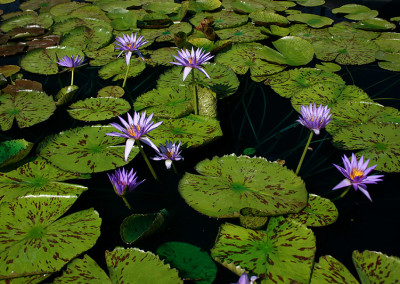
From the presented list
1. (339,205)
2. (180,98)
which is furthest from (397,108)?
(180,98)

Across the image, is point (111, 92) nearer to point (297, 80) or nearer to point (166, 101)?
point (166, 101)

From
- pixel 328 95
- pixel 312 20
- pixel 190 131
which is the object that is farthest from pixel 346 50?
pixel 190 131

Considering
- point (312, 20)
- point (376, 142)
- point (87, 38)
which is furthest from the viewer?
point (312, 20)

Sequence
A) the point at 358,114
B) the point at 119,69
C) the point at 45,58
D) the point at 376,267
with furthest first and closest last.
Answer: the point at 45,58
the point at 119,69
the point at 358,114
the point at 376,267

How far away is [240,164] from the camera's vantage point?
5.88 feet

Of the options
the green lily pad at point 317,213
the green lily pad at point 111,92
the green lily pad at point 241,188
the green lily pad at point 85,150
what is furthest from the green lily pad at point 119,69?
the green lily pad at point 317,213

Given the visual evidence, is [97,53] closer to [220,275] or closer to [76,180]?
[76,180]

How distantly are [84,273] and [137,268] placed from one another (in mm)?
236

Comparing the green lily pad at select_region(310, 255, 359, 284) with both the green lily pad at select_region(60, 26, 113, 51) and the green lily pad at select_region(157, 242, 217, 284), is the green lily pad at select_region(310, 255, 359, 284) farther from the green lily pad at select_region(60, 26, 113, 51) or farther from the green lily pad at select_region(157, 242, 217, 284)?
the green lily pad at select_region(60, 26, 113, 51)

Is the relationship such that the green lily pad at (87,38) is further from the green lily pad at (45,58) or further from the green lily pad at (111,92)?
the green lily pad at (111,92)

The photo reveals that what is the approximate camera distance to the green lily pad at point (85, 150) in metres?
1.85

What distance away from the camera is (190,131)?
2076 mm

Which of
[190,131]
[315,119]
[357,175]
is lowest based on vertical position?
[190,131]

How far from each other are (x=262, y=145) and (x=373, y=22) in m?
2.51
